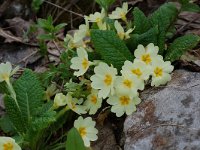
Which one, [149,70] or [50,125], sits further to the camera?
[50,125]

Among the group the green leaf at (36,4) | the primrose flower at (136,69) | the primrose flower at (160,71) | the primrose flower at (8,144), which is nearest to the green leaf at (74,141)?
the primrose flower at (8,144)

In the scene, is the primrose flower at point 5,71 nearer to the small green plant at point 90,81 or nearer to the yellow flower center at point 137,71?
the small green plant at point 90,81

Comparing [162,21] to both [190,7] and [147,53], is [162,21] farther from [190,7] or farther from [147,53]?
[147,53]

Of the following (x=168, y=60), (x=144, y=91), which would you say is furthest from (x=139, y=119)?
(x=168, y=60)

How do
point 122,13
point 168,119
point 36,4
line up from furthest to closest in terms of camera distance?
point 36,4, point 122,13, point 168,119

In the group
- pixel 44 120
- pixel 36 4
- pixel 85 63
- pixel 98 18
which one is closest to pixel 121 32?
pixel 98 18

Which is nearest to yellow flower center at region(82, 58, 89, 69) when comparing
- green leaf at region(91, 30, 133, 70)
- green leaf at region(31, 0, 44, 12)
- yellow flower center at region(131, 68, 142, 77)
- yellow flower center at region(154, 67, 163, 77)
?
green leaf at region(91, 30, 133, 70)

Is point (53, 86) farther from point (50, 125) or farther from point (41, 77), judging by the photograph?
point (50, 125)
